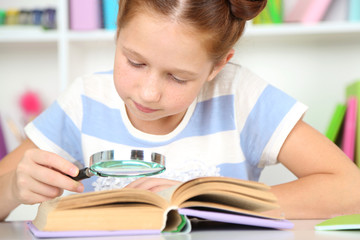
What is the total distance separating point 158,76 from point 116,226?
1.15 feet

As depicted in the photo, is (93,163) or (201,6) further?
(201,6)

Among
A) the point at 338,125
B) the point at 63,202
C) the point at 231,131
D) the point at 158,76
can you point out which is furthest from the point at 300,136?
the point at 338,125

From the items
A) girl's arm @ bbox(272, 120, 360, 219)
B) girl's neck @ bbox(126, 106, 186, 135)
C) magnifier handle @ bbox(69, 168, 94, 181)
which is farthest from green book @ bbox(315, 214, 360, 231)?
girl's neck @ bbox(126, 106, 186, 135)

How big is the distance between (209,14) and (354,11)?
3.93 ft

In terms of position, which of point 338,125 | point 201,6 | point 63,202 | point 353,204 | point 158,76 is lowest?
point 338,125

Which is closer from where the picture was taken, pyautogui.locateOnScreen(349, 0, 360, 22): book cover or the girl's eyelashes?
the girl's eyelashes

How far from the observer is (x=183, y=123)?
1294 mm

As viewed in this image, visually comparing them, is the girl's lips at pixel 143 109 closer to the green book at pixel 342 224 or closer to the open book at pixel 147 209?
the open book at pixel 147 209

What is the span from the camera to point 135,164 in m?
0.76

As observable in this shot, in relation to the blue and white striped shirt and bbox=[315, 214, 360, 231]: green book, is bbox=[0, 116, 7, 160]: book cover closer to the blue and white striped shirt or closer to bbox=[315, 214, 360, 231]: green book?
the blue and white striped shirt

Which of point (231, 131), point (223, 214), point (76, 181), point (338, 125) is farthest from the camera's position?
point (338, 125)

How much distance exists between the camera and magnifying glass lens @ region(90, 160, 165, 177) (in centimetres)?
75

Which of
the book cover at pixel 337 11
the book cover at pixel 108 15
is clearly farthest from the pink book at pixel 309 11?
the book cover at pixel 108 15

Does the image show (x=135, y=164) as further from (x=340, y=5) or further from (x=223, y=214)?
(x=340, y=5)
